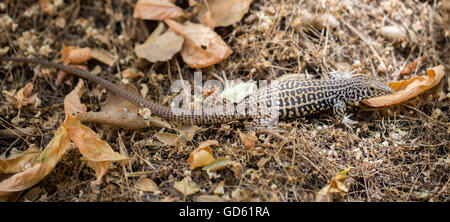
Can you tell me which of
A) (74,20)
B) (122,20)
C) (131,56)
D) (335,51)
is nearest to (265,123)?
(335,51)

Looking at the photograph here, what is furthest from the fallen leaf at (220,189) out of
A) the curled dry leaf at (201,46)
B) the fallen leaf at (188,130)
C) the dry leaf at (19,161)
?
the dry leaf at (19,161)

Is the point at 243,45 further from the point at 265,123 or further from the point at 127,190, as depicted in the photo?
the point at 127,190

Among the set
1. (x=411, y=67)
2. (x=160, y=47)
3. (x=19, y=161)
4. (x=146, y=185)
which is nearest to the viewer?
(x=146, y=185)

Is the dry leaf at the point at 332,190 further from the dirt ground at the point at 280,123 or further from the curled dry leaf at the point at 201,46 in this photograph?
the curled dry leaf at the point at 201,46

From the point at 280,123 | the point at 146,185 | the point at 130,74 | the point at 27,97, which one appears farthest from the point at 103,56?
the point at 280,123

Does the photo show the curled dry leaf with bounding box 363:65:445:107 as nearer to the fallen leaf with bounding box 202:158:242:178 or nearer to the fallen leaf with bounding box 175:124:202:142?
the fallen leaf with bounding box 202:158:242:178

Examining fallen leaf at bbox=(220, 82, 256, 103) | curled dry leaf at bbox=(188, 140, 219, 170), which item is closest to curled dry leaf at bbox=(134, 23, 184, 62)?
fallen leaf at bbox=(220, 82, 256, 103)

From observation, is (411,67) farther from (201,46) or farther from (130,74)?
(130,74)

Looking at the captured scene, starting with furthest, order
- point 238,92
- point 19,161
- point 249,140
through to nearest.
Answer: point 238,92 < point 249,140 < point 19,161
